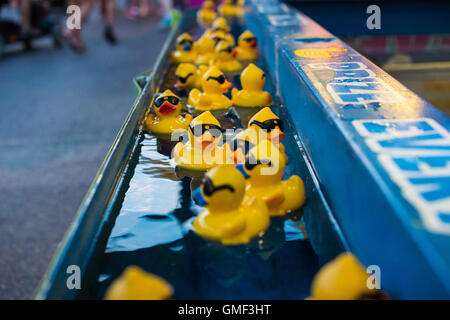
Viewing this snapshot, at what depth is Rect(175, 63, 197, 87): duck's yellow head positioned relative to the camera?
236cm

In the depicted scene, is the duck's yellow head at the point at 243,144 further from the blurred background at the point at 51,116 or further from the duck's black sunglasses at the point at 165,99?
the blurred background at the point at 51,116

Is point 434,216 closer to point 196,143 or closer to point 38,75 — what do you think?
Result: point 196,143

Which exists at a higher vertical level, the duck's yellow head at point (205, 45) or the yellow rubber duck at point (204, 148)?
the duck's yellow head at point (205, 45)

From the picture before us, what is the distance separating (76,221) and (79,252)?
8 centimetres

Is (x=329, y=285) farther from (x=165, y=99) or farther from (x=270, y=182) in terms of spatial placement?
(x=165, y=99)

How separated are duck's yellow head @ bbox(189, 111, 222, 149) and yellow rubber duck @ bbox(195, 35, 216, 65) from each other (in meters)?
1.39

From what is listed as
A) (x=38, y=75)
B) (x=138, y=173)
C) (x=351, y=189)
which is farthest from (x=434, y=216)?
(x=38, y=75)

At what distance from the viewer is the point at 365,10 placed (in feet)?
13.6

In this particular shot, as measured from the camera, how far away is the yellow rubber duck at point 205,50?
2.86 m

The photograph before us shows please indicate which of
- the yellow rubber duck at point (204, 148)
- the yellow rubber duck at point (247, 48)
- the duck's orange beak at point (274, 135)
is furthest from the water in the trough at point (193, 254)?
the yellow rubber duck at point (247, 48)

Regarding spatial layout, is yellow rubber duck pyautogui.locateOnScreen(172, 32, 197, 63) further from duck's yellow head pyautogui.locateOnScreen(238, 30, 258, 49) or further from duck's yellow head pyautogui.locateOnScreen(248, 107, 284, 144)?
duck's yellow head pyautogui.locateOnScreen(248, 107, 284, 144)

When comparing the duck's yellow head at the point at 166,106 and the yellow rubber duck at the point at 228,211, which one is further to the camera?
the duck's yellow head at the point at 166,106

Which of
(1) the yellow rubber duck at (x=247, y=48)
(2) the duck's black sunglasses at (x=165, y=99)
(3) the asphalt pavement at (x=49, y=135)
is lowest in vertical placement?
(3) the asphalt pavement at (x=49, y=135)

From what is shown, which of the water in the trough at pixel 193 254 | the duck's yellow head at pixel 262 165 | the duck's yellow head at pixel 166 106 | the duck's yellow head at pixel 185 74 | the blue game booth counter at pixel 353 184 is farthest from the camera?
the duck's yellow head at pixel 185 74
